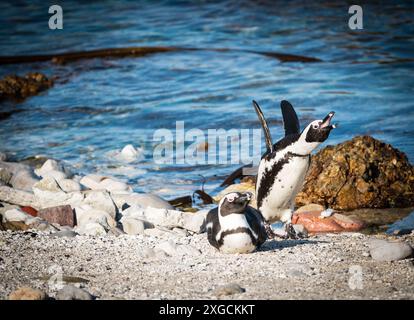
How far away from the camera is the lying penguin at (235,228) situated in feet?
16.8

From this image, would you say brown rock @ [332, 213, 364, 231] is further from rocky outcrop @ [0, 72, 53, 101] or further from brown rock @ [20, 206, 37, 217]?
rocky outcrop @ [0, 72, 53, 101]

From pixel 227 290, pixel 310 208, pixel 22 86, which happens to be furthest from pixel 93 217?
pixel 22 86

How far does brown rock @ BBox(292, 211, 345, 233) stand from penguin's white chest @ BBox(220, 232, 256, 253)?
1.65 meters

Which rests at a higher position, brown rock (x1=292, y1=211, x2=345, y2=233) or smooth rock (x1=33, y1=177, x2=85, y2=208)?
smooth rock (x1=33, y1=177, x2=85, y2=208)

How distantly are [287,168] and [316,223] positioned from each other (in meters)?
1.09

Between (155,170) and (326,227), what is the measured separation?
285cm

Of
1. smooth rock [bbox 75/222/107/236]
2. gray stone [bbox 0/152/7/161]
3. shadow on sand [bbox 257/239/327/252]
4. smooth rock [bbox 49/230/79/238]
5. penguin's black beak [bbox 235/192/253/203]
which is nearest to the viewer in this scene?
penguin's black beak [bbox 235/192/253/203]

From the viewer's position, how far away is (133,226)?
21.1 feet

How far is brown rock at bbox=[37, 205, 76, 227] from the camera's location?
6.60 metres

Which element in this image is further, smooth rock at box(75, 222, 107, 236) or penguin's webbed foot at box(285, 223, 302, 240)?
smooth rock at box(75, 222, 107, 236)

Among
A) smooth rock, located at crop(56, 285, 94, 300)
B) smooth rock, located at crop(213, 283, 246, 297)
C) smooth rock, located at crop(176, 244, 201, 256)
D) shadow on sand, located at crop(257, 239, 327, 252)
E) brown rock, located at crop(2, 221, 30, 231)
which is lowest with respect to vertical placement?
brown rock, located at crop(2, 221, 30, 231)

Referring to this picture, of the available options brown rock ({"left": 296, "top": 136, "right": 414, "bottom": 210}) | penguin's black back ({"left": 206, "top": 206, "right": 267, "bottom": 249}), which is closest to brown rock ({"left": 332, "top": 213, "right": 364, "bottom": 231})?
brown rock ({"left": 296, "top": 136, "right": 414, "bottom": 210})

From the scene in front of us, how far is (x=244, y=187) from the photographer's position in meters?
7.95

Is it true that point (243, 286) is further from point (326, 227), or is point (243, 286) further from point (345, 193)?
point (345, 193)
